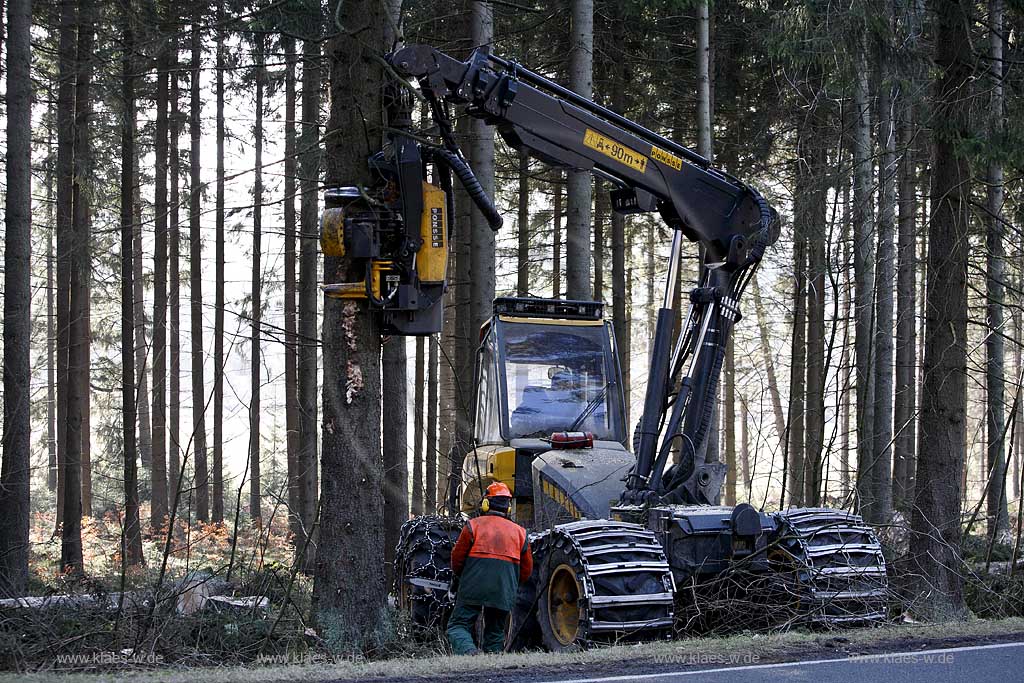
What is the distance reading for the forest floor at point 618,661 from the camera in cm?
691

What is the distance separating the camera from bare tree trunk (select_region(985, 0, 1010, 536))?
11664 mm

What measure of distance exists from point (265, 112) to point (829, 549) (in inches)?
944

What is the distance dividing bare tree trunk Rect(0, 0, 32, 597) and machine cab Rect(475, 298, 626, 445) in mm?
6850

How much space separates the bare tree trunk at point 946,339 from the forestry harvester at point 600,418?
1.84 metres

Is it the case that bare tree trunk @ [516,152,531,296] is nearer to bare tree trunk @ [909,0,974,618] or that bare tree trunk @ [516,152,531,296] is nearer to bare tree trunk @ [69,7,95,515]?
bare tree trunk @ [69,7,95,515]

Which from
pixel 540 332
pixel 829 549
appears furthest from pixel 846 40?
pixel 829 549

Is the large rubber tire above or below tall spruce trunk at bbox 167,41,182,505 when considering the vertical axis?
below

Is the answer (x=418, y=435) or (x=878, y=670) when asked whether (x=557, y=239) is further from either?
(x=878, y=670)

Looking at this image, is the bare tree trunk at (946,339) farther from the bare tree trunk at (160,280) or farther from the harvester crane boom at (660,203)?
the bare tree trunk at (160,280)

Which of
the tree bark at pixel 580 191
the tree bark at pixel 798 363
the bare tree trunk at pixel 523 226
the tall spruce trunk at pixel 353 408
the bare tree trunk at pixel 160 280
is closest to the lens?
the tall spruce trunk at pixel 353 408

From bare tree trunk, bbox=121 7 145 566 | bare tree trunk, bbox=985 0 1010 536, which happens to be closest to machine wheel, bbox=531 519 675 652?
bare tree trunk, bbox=985 0 1010 536

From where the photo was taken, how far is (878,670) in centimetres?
701

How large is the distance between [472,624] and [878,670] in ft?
12.4

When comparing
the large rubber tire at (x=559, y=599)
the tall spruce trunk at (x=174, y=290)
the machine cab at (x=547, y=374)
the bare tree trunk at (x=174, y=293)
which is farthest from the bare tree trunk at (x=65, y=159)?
the large rubber tire at (x=559, y=599)
